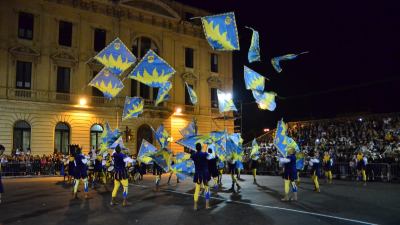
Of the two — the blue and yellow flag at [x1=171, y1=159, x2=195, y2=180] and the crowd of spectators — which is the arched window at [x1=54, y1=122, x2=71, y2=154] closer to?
the crowd of spectators

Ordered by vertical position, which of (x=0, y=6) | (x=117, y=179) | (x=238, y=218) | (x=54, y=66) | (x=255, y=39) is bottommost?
(x=238, y=218)

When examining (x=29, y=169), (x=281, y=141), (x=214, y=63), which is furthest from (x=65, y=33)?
(x=281, y=141)

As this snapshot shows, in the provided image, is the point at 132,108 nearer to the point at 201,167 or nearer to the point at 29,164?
the point at 201,167

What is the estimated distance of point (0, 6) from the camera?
99.5 ft

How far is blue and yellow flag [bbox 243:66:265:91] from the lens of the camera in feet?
64.7

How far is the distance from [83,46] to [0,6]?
7367 millimetres

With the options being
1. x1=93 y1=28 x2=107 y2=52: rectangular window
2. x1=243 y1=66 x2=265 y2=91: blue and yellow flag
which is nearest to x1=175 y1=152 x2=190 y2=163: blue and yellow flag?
x1=243 y1=66 x2=265 y2=91: blue and yellow flag

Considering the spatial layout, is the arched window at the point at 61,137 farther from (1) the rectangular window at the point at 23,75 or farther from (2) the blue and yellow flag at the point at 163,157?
(2) the blue and yellow flag at the point at 163,157

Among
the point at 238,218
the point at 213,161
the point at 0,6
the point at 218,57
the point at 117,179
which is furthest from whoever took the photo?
the point at 218,57

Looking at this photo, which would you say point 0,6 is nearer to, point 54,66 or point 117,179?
point 54,66

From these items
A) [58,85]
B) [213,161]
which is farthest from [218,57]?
[213,161]

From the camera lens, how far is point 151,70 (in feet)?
54.9

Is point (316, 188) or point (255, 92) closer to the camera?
point (316, 188)

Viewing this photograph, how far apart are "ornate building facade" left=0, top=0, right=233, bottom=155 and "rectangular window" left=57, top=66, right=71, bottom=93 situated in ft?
0.28
